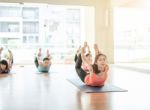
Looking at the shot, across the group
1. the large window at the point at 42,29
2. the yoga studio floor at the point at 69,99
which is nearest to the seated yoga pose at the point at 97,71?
the yoga studio floor at the point at 69,99

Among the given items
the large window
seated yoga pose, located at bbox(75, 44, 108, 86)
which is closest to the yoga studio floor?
seated yoga pose, located at bbox(75, 44, 108, 86)

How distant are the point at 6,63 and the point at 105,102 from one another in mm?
2009

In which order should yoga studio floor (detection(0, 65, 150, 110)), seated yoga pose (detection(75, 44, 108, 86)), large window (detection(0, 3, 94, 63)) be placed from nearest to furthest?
yoga studio floor (detection(0, 65, 150, 110)), seated yoga pose (detection(75, 44, 108, 86)), large window (detection(0, 3, 94, 63))

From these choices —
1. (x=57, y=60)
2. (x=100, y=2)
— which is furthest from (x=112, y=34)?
(x=57, y=60)

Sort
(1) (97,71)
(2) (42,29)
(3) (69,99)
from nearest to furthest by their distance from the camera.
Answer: (3) (69,99) → (1) (97,71) → (2) (42,29)

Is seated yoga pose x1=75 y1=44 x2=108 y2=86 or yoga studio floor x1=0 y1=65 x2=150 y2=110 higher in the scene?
seated yoga pose x1=75 y1=44 x2=108 y2=86

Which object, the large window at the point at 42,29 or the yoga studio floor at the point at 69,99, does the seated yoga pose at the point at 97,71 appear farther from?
the large window at the point at 42,29

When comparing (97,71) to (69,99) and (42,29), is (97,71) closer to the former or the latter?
(69,99)

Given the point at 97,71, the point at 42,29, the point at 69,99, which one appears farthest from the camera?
the point at 42,29

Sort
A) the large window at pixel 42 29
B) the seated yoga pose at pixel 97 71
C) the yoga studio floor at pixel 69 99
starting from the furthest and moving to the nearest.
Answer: the large window at pixel 42 29 → the seated yoga pose at pixel 97 71 → the yoga studio floor at pixel 69 99

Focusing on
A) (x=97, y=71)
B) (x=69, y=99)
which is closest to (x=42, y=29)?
(x=97, y=71)

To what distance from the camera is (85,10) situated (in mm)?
6004

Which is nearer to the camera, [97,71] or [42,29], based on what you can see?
[97,71]

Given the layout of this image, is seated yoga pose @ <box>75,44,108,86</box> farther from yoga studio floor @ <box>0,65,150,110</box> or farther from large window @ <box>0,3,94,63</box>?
large window @ <box>0,3,94,63</box>
